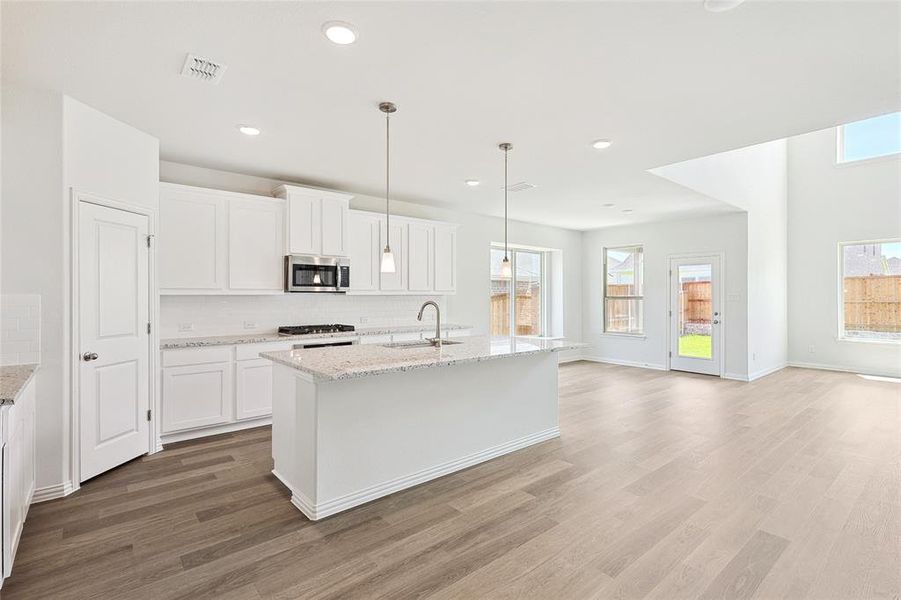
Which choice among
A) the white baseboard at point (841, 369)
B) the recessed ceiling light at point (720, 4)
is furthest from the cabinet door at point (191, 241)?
the white baseboard at point (841, 369)

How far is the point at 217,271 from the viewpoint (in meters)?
4.33

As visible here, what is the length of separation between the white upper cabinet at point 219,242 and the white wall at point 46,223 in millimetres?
993

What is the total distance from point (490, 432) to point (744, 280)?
5.51 m

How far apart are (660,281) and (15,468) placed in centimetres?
832

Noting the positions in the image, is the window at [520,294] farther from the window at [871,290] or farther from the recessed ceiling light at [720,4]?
the recessed ceiling light at [720,4]

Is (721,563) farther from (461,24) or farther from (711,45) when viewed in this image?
(461,24)

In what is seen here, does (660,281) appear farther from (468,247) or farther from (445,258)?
(445,258)

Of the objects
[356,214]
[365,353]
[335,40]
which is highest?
[335,40]

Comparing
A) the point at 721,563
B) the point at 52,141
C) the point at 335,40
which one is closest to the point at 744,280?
the point at 721,563

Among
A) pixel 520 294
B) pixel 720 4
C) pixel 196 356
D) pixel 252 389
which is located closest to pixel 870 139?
→ pixel 520 294

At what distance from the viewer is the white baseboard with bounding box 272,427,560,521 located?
8.82 ft

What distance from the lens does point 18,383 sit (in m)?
2.31

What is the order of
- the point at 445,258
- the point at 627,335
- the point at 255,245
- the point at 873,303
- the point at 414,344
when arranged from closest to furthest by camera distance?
the point at 414,344
the point at 255,245
the point at 445,258
the point at 873,303
the point at 627,335

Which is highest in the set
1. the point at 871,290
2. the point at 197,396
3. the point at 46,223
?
the point at 46,223
